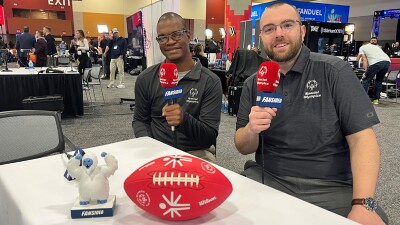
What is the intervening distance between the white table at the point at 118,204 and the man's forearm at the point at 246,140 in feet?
0.93

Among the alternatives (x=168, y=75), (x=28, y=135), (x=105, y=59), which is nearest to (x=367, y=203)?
(x=168, y=75)

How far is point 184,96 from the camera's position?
198 cm

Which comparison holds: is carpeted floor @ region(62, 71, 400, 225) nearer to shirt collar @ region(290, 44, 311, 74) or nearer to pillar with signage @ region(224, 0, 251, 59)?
shirt collar @ region(290, 44, 311, 74)

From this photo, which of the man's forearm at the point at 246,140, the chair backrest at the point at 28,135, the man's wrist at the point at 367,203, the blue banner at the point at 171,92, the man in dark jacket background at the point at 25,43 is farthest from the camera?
the man in dark jacket background at the point at 25,43

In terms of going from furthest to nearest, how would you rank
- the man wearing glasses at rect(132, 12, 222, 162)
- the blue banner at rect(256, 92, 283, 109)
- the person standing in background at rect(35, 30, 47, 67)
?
the person standing in background at rect(35, 30, 47, 67) → the man wearing glasses at rect(132, 12, 222, 162) → the blue banner at rect(256, 92, 283, 109)

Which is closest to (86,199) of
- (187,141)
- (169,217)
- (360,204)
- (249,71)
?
(169,217)

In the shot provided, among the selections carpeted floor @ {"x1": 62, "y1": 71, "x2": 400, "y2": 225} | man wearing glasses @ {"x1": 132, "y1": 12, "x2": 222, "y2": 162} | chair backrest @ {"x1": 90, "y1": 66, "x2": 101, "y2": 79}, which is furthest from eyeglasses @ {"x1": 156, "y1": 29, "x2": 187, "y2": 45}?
chair backrest @ {"x1": 90, "y1": 66, "x2": 101, "y2": 79}

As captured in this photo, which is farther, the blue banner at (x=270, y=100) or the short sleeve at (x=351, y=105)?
the short sleeve at (x=351, y=105)

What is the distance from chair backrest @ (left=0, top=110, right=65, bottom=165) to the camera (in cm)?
183

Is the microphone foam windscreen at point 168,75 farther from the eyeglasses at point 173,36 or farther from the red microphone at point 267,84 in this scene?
the eyeglasses at point 173,36

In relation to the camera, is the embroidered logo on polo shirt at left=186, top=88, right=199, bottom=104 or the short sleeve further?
the embroidered logo on polo shirt at left=186, top=88, right=199, bottom=104

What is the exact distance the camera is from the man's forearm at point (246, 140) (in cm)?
142

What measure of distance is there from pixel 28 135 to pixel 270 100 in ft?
4.90

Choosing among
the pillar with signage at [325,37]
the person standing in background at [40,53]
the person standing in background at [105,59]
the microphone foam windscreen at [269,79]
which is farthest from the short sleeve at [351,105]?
the person standing in background at [105,59]
